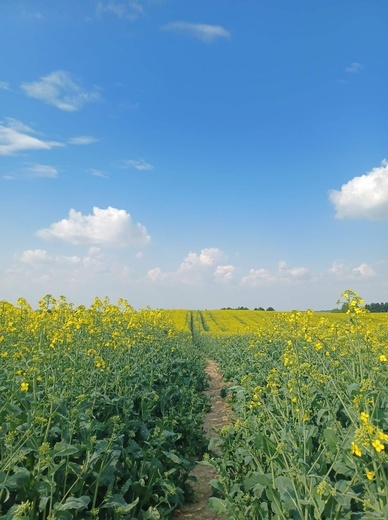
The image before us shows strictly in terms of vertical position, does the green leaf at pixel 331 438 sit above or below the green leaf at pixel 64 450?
above

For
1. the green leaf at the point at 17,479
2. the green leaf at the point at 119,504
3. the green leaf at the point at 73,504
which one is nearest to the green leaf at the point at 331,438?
the green leaf at the point at 119,504

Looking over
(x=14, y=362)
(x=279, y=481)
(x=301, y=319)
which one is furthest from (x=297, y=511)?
(x=14, y=362)

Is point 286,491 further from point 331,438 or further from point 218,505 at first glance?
point 218,505

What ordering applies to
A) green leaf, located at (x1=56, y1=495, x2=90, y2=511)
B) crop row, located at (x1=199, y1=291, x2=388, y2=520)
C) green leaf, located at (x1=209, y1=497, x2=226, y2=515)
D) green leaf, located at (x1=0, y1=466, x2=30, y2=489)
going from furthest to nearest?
green leaf, located at (x1=209, y1=497, x2=226, y2=515), green leaf, located at (x1=56, y1=495, x2=90, y2=511), green leaf, located at (x1=0, y1=466, x2=30, y2=489), crop row, located at (x1=199, y1=291, x2=388, y2=520)

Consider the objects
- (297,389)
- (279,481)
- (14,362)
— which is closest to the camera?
(279,481)

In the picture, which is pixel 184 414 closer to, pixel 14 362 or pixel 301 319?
pixel 301 319

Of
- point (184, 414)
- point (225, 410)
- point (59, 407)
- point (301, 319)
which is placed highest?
point (301, 319)

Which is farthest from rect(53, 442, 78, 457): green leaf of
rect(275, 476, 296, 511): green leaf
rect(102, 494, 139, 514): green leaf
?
rect(275, 476, 296, 511): green leaf

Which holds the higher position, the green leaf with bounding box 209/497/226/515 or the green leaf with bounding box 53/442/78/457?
the green leaf with bounding box 53/442/78/457

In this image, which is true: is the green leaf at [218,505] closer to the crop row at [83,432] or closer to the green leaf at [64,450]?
the crop row at [83,432]

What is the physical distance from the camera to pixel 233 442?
533cm

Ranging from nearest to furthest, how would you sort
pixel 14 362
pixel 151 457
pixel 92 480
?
pixel 92 480
pixel 151 457
pixel 14 362

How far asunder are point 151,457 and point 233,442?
39.6 inches

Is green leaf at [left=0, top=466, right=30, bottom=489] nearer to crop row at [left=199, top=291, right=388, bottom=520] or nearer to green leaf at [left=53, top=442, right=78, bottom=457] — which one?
green leaf at [left=53, top=442, right=78, bottom=457]
